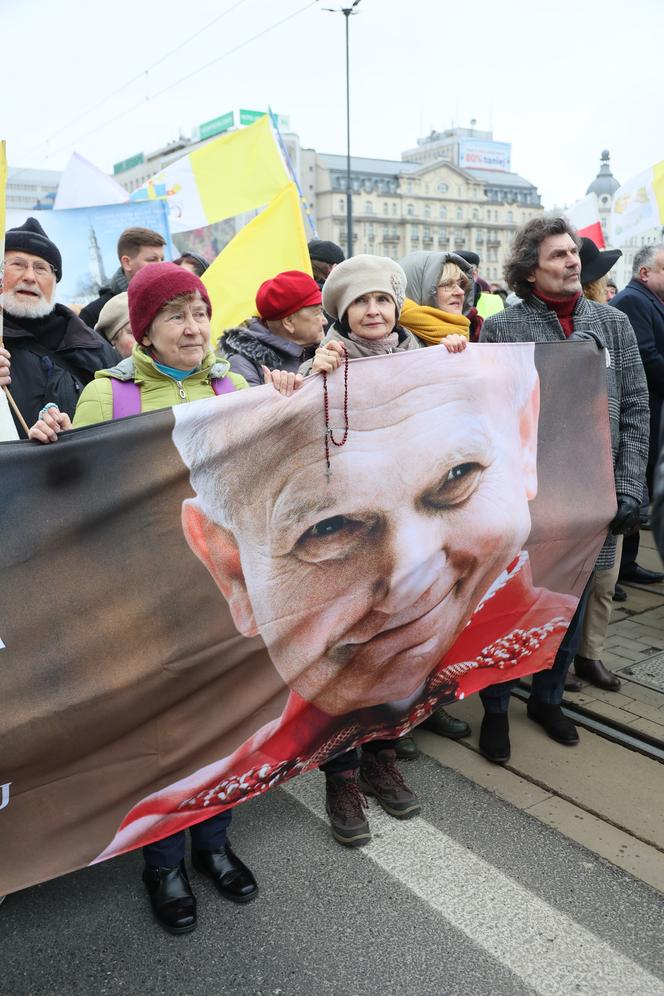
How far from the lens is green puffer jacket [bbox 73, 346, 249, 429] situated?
106 inches

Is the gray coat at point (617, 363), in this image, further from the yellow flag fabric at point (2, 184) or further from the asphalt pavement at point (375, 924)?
the yellow flag fabric at point (2, 184)

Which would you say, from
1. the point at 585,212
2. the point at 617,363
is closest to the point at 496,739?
the point at 617,363

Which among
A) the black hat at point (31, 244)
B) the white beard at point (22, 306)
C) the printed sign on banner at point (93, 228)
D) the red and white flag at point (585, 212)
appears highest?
the red and white flag at point (585, 212)

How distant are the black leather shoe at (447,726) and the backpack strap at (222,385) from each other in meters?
1.69

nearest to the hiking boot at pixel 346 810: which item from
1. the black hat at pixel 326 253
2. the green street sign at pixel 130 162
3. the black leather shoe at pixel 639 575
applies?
the black leather shoe at pixel 639 575

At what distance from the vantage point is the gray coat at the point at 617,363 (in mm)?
3561

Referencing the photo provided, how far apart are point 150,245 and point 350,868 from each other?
3.91 meters

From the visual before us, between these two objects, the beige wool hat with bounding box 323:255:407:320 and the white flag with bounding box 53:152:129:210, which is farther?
the white flag with bounding box 53:152:129:210

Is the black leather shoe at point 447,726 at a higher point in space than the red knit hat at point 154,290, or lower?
lower

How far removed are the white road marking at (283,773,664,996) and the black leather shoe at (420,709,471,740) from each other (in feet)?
2.11

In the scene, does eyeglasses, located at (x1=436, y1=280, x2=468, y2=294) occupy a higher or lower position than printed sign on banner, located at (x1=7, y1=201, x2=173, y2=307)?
lower

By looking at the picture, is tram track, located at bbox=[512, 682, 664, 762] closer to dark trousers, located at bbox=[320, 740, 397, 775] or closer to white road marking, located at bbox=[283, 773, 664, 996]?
white road marking, located at bbox=[283, 773, 664, 996]

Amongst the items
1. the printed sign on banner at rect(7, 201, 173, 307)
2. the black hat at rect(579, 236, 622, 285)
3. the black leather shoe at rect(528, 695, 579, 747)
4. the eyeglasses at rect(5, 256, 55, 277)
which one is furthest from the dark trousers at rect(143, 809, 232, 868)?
the printed sign on banner at rect(7, 201, 173, 307)

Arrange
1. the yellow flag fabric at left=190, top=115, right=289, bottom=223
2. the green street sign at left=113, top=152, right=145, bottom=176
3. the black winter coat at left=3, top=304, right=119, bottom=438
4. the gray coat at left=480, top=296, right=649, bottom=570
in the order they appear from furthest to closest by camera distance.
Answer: the green street sign at left=113, top=152, right=145, bottom=176 → the yellow flag fabric at left=190, top=115, right=289, bottom=223 → the gray coat at left=480, top=296, right=649, bottom=570 → the black winter coat at left=3, top=304, right=119, bottom=438
